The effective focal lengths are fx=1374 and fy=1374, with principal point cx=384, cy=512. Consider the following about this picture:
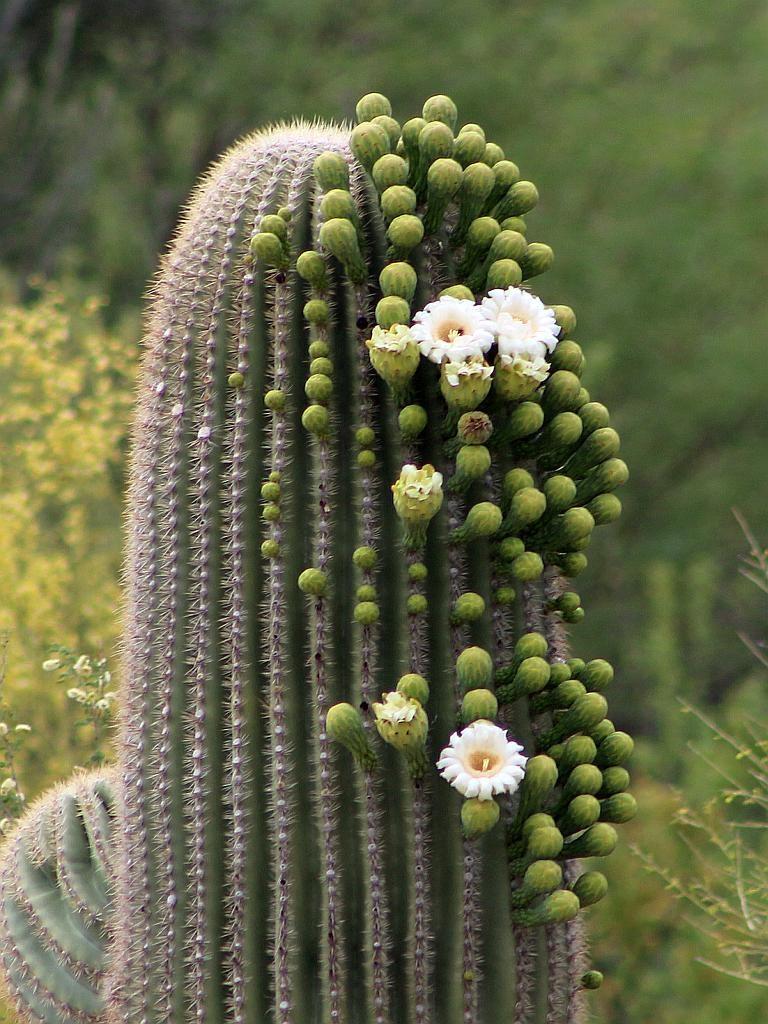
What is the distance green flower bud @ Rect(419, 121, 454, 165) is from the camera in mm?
2615

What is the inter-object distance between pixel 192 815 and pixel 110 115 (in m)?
9.97

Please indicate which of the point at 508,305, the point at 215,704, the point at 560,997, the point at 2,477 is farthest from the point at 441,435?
the point at 2,477

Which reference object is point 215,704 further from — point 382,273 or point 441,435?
point 382,273

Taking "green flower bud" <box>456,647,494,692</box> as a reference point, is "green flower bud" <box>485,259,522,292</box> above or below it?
above

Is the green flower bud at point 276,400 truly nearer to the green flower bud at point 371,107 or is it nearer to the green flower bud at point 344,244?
the green flower bud at point 344,244

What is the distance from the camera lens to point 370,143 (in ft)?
8.64

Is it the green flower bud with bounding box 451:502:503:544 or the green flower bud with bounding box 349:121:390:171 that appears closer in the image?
the green flower bud with bounding box 451:502:503:544

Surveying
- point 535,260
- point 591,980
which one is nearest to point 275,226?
point 535,260

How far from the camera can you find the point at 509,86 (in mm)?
12594

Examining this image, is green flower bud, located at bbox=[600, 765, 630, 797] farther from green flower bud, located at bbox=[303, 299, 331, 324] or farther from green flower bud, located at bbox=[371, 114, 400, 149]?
green flower bud, located at bbox=[371, 114, 400, 149]

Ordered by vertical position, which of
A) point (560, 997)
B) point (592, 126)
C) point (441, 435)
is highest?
point (592, 126)

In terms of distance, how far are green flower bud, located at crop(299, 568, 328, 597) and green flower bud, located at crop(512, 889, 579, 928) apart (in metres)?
0.69

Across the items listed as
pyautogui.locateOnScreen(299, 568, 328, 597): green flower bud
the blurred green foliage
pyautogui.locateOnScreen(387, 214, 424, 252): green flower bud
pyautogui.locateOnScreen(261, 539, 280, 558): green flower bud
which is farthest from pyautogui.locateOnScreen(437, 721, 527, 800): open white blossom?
the blurred green foliage

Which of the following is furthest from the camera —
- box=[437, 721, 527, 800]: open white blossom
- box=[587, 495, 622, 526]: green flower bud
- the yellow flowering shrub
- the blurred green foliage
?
the blurred green foliage
